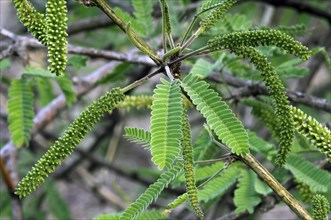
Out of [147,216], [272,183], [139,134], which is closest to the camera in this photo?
[272,183]

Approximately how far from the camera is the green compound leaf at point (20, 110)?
2.16 metres

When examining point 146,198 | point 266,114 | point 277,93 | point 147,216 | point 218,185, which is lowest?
point 147,216

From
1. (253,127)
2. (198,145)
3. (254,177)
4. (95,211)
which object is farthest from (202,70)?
(95,211)

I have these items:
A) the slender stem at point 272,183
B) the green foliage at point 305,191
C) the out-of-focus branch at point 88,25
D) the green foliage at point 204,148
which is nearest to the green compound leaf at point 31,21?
the slender stem at point 272,183

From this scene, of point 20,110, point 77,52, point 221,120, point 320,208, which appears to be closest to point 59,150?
point 221,120

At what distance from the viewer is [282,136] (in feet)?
4.76

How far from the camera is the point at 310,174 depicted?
193 centimetres

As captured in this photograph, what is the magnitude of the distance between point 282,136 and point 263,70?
16 cm

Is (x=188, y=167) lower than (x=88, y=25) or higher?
higher

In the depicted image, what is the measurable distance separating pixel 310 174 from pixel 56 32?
3.37ft

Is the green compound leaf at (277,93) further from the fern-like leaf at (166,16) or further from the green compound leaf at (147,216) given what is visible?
the green compound leaf at (147,216)

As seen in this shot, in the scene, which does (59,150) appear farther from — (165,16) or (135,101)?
(135,101)

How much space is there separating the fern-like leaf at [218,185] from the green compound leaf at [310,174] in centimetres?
18

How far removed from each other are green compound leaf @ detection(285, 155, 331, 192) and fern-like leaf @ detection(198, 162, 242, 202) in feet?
0.60
